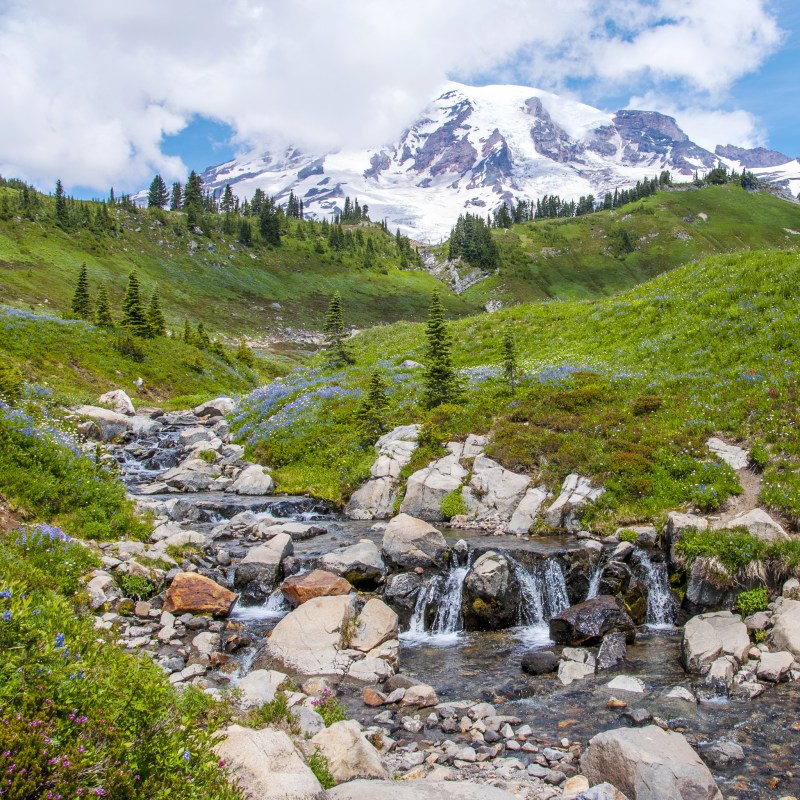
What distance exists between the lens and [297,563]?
15297mm

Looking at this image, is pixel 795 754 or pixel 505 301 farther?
pixel 505 301

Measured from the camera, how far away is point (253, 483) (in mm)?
24172

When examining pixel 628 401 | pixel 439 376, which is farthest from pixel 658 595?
pixel 439 376

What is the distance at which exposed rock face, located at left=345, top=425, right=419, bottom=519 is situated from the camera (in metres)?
21.2

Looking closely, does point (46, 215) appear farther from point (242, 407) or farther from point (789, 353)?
point (789, 353)

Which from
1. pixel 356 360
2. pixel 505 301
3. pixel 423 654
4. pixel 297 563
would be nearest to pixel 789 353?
pixel 423 654

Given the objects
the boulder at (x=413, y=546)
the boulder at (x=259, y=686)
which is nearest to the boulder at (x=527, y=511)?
the boulder at (x=413, y=546)

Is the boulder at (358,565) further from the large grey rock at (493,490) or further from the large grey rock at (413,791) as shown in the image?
the large grey rock at (413,791)

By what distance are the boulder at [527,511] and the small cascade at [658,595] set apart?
4.24m

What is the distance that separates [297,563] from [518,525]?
7.46 meters

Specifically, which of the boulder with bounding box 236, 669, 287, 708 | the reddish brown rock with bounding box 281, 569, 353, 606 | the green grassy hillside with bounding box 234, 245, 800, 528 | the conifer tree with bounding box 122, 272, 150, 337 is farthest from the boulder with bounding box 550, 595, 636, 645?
the conifer tree with bounding box 122, 272, 150, 337

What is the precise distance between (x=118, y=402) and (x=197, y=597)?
2814 centimetres

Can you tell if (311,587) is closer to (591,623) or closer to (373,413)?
(591,623)

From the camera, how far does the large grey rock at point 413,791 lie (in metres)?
5.59
